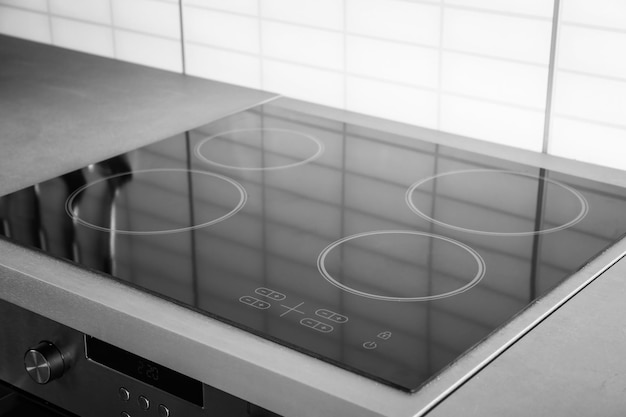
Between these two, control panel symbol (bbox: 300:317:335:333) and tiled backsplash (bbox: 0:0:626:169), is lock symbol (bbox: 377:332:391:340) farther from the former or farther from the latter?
tiled backsplash (bbox: 0:0:626:169)

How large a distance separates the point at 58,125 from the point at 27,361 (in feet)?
1.71

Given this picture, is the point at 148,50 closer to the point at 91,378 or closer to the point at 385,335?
the point at 91,378

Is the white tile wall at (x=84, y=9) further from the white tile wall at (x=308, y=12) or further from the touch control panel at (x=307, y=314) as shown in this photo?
the touch control panel at (x=307, y=314)

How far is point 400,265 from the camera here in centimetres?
106

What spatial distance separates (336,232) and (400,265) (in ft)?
0.38

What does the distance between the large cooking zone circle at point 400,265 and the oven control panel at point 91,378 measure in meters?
0.19

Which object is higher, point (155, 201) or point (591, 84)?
point (591, 84)

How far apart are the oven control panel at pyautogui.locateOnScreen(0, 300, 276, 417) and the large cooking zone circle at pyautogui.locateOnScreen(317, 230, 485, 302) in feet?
0.62

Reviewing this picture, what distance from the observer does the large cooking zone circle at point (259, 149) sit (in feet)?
4.50

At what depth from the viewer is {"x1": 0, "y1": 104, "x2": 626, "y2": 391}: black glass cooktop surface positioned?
940 mm

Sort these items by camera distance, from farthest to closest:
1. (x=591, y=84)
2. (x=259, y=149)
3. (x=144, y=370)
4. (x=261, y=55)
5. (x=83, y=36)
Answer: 1. (x=83, y=36)
2. (x=261, y=55)
3. (x=259, y=149)
4. (x=591, y=84)
5. (x=144, y=370)

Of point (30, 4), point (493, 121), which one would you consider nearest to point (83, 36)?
point (30, 4)

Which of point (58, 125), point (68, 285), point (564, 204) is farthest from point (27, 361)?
point (564, 204)

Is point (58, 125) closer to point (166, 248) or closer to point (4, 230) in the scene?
point (4, 230)
